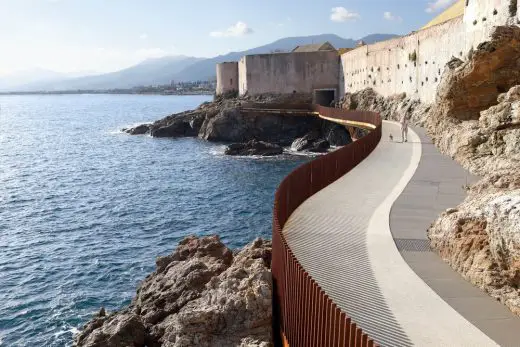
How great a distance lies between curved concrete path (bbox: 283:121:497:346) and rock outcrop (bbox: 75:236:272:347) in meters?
1.33

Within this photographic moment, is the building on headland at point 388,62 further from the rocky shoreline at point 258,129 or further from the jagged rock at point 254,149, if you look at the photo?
the jagged rock at point 254,149

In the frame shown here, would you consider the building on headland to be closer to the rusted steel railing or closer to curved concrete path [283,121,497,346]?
curved concrete path [283,121,497,346]

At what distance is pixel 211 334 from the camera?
930 cm

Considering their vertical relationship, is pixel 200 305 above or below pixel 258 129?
below

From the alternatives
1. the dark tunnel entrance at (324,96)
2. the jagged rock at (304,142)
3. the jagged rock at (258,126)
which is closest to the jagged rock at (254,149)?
the jagged rock at (304,142)

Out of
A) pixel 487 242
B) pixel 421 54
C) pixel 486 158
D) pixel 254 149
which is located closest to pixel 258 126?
pixel 254 149

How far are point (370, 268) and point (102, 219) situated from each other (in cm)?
2482

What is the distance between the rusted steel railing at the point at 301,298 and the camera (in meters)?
6.07

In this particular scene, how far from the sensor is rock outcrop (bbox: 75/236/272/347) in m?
9.23

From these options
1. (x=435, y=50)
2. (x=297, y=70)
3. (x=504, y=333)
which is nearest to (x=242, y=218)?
(x=435, y=50)

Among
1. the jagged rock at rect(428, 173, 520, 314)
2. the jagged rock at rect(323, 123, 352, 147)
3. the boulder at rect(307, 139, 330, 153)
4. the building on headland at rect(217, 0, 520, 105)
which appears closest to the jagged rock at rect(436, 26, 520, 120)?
the building on headland at rect(217, 0, 520, 105)

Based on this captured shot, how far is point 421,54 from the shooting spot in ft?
127

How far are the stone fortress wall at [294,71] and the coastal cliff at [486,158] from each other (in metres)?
31.4

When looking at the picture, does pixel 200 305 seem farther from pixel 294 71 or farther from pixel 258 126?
pixel 294 71
